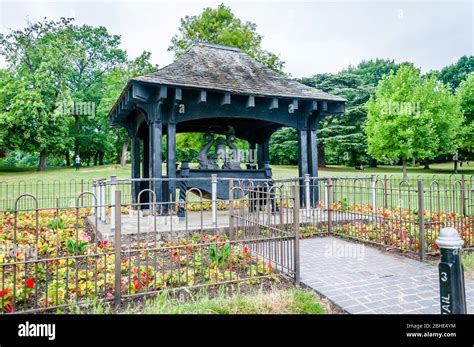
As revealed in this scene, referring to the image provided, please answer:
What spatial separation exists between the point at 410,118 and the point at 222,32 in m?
14.6

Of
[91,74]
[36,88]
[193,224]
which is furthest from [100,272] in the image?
[91,74]

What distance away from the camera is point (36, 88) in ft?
94.4

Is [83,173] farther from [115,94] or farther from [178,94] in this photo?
[178,94]

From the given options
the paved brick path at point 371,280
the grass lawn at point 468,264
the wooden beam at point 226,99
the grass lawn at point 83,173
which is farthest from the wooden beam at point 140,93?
the grass lawn at point 83,173

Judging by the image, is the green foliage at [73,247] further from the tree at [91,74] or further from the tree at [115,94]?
the tree at [91,74]

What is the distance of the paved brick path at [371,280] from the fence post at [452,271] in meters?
0.81

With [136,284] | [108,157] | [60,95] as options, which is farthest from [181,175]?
[108,157]

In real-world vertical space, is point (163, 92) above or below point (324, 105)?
below

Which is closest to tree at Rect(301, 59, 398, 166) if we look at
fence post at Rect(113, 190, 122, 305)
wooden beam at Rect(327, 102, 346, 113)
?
wooden beam at Rect(327, 102, 346, 113)

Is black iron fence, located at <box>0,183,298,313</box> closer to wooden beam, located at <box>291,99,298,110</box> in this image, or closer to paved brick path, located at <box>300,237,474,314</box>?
paved brick path, located at <box>300,237,474,314</box>

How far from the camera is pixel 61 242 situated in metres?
6.81

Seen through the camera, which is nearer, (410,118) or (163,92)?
(163,92)

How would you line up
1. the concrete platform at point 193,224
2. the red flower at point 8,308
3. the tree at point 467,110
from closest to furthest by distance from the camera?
the red flower at point 8,308, the concrete platform at point 193,224, the tree at point 467,110

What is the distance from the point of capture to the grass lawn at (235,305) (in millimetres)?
3650
